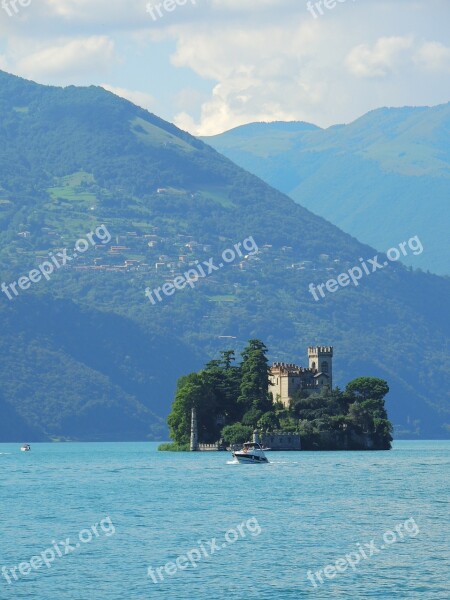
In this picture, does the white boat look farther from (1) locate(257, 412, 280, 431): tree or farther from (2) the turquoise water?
(1) locate(257, 412, 280, 431): tree

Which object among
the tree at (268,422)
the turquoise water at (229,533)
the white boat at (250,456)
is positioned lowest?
the turquoise water at (229,533)

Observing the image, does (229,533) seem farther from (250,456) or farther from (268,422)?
(268,422)

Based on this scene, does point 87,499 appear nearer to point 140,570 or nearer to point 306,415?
point 140,570

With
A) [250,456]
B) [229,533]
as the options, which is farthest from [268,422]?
[229,533]

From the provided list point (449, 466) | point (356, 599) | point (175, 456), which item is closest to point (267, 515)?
point (356, 599)

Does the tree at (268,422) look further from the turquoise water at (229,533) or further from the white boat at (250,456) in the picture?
the turquoise water at (229,533)

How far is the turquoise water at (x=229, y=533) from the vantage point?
72625mm

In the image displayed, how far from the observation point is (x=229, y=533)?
300 ft

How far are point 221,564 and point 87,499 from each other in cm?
3912

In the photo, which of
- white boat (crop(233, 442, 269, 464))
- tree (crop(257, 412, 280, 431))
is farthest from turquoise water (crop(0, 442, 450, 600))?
tree (crop(257, 412, 280, 431))

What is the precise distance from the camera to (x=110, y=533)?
301ft

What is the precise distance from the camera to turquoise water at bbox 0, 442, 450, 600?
7262 cm

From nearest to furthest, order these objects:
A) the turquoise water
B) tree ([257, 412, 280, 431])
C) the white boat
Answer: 1. the turquoise water
2. the white boat
3. tree ([257, 412, 280, 431])

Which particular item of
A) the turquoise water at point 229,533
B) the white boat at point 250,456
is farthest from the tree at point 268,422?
the turquoise water at point 229,533
